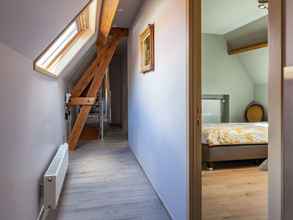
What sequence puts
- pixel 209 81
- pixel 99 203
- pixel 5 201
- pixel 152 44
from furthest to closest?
pixel 209 81 → pixel 152 44 → pixel 99 203 → pixel 5 201

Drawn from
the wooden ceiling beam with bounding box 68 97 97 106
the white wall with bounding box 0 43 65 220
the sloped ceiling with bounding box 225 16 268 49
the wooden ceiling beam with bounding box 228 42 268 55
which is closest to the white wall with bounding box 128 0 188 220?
the white wall with bounding box 0 43 65 220

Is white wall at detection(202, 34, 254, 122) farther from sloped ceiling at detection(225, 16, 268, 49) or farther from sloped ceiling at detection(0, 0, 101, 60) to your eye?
sloped ceiling at detection(0, 0, 101, 60)

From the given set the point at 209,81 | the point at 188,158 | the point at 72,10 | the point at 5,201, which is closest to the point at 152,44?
the point at 72,10

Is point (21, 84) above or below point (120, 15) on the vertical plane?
below

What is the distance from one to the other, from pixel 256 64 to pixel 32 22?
5.16 meters

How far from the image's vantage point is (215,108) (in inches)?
223

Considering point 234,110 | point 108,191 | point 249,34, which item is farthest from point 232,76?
point 108,191

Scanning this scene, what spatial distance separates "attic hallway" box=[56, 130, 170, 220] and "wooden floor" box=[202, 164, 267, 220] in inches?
21.8

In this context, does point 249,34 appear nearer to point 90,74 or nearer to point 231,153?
point 231,153

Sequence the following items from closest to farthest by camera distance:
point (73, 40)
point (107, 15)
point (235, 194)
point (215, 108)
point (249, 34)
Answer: point (235, 194) < point (107, 15) < point (73, 40) < point (249, 34) < point (215, 108)

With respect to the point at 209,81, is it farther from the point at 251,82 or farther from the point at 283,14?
the point at 283,14

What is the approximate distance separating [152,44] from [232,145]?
197cm

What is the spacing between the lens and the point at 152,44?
9.29ft

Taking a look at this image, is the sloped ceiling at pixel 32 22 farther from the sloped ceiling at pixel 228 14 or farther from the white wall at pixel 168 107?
Answer: the sloped ceiling at pixel 228 14
